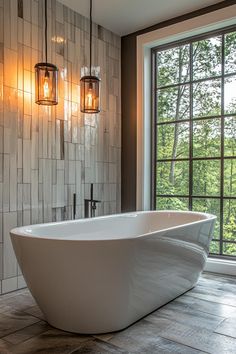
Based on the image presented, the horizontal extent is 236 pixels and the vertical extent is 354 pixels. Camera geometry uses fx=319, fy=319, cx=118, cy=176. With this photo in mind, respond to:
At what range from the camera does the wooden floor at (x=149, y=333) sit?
175 cm

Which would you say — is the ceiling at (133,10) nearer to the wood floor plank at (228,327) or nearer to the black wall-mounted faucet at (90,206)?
the black wall-mounted faucet at (90,206)

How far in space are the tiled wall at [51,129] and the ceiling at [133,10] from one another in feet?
0.41

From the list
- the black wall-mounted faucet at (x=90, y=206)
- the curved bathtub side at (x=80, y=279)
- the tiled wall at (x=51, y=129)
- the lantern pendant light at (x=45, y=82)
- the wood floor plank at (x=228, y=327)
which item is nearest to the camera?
the curved bathtub side at (x=80, y=279)

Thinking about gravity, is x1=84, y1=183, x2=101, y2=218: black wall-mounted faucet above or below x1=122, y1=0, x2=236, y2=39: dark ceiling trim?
below

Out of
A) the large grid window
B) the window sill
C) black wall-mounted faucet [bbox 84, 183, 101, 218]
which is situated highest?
the large grid window

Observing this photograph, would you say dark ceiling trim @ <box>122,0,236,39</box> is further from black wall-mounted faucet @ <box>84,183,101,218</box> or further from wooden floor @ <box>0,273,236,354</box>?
wooden floor @ <box>0,273,236,354</box>

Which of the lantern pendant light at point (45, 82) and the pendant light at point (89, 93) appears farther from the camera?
the pendant light at point (89, 93)

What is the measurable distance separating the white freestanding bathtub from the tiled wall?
0.72m

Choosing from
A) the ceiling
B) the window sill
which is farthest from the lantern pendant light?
the window sill

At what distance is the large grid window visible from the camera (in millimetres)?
Result: 3318

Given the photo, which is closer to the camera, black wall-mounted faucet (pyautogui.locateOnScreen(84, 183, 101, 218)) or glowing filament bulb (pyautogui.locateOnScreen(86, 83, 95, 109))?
glowing filament bulb (pyautogui.locateOnScreen(86, 83, 95, 109))

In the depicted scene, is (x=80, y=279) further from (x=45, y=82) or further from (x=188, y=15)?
(x=188, y=15)

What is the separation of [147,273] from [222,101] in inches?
85.8

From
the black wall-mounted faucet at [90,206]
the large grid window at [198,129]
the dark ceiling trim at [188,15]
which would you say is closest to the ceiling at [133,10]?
the dark ceiling trim at [188,15]
